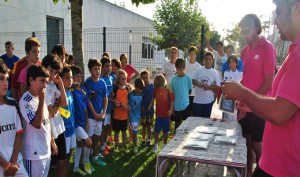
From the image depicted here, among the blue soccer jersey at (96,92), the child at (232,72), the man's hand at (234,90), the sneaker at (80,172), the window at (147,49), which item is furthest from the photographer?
the window at (147,49)

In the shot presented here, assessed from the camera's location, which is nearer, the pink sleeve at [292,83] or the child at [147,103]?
the pink sleeve at [292,83]

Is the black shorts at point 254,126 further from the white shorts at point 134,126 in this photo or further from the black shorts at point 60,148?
the black shorts at point 60,148

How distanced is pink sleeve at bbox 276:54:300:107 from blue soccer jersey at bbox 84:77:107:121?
122 inches

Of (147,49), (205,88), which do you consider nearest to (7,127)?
(205,88)

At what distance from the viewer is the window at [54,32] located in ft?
35.4

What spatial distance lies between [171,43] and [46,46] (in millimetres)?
6295

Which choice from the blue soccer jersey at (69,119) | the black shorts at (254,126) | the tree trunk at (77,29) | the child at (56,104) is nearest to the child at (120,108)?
the tree trunk at (77,29)

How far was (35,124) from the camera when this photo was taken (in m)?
2.38

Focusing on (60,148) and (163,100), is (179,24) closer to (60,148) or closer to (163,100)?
(163,100)

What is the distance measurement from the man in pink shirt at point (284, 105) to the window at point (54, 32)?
10747mm

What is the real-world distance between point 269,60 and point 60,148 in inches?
115

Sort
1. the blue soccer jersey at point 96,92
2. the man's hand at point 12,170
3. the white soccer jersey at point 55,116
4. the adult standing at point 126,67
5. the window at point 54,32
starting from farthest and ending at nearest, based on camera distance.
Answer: the window at point 54,32 < the adult standing at point 126,67 < the blue soccer jersey at point 96,92 < the white soccer jersey at point 55,116 < the man's hand at point 12,170

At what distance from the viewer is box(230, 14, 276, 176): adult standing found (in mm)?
2986

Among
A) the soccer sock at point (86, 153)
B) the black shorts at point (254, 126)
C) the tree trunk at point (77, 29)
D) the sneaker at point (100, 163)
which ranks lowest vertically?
the sneaker at point (100, 163)
